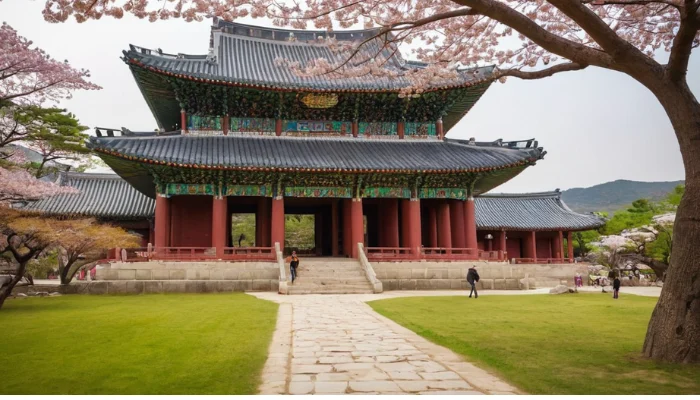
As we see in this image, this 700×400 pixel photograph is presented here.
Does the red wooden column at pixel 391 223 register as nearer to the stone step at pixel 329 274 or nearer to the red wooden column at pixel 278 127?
the stone step at pixel 329 274

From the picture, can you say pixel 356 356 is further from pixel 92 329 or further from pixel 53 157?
pixel 53 157

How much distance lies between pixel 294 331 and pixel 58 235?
30.3 ft

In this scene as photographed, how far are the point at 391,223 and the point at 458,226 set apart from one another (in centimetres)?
338

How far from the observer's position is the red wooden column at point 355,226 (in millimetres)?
22703

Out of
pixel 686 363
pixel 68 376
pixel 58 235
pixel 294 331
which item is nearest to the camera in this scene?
pixel 68 376

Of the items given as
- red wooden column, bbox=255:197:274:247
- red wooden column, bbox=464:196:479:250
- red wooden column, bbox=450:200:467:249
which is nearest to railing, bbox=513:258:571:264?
red wooden column, bbox=450:200:467:249

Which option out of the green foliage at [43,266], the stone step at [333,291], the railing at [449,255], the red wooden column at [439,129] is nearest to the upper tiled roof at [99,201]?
the green foliage at [43,266]

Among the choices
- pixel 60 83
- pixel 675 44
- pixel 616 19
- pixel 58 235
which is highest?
pixel 60 83

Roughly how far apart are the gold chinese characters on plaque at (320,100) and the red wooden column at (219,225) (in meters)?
6.26

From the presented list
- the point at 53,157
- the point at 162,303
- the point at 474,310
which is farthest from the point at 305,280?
the point at 53,157

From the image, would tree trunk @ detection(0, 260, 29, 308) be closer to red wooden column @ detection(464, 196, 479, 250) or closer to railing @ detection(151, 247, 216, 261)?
railing @ detection(151, 247, 216, 261)

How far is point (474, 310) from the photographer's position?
1295cm

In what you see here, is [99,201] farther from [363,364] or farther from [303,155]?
[363,364]

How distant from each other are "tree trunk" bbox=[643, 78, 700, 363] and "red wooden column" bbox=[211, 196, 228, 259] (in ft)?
56.6
